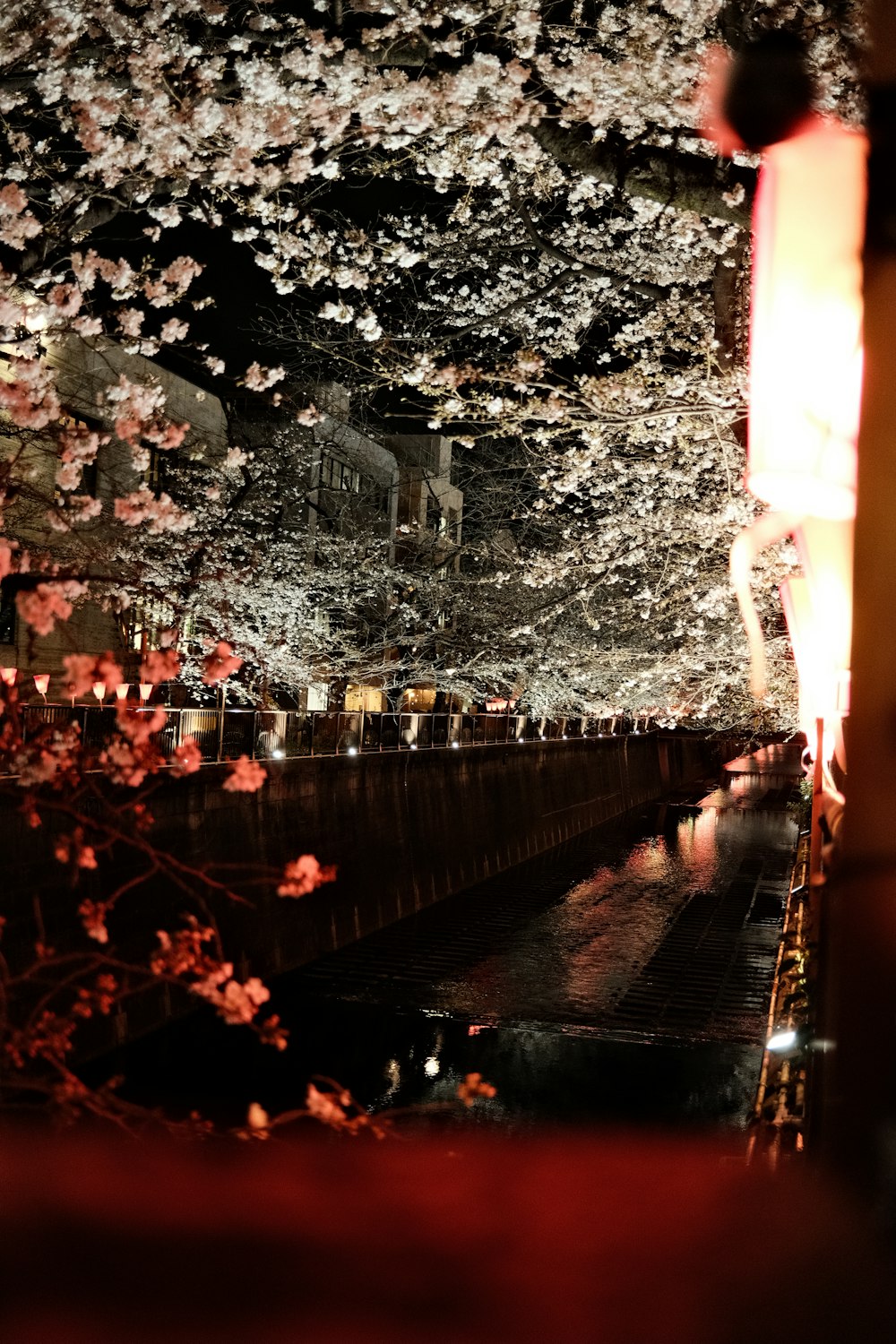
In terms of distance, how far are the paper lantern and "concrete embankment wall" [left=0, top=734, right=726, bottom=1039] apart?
3265mm

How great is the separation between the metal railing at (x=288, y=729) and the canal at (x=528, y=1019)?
354 centimetres

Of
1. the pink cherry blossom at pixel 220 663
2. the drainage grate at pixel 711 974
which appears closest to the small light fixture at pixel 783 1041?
the pink cherry blossom at pixel 220 663

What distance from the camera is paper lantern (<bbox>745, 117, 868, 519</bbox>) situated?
305 centimetres

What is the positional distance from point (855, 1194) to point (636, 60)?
7.70m

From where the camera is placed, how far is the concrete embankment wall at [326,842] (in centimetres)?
1336

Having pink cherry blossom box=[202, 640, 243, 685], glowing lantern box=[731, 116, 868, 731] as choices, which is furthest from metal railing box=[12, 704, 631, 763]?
glowing lantern box=[731, 116, 868, 731]

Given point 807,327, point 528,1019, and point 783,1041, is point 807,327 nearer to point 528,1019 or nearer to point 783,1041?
point 783,1041

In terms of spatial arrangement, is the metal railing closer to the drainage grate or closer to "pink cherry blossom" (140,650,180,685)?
"pink cherry blossom" (140,650,180,685)

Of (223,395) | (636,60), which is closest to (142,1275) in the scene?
(636,60)

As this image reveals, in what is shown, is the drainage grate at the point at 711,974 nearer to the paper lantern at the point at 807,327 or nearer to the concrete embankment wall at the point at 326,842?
the concrete embankment wall at the point at 326,842

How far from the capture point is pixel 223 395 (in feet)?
95.5

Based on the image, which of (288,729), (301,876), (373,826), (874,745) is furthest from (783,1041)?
(373,826)

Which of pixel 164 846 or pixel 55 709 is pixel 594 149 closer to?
pixel 55 709

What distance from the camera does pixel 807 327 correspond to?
328 centimetres
